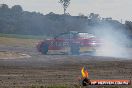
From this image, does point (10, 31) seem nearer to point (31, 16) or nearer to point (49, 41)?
point (31, 16)

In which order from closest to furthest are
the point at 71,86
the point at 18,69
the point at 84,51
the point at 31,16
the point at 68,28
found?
the point at 71,86 < the point at 18,69 < the point at 84,51 < the point at 68,28 < the point at 31,16

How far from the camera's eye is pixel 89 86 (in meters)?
9.07

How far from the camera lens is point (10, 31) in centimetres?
7706

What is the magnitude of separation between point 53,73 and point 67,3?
323 feet

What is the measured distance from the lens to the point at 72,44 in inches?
1172

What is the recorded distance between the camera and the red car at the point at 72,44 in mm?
29734

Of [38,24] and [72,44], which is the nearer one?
[72,44]

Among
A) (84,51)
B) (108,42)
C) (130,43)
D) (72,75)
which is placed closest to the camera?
(72,75)

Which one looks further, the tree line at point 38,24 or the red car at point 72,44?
the tree line at point 38,24

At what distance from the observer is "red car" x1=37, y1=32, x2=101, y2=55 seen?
97.6ft

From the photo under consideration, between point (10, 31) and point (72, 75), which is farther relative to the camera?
point (10, 31)

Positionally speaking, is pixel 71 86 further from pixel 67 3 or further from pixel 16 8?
pixel 67 3

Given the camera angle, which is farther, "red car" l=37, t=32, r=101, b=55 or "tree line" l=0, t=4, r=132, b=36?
"tree line" l=0, t=4, r=132, b=36

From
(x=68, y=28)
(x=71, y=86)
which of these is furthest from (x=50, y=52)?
(x=68, y=28)
